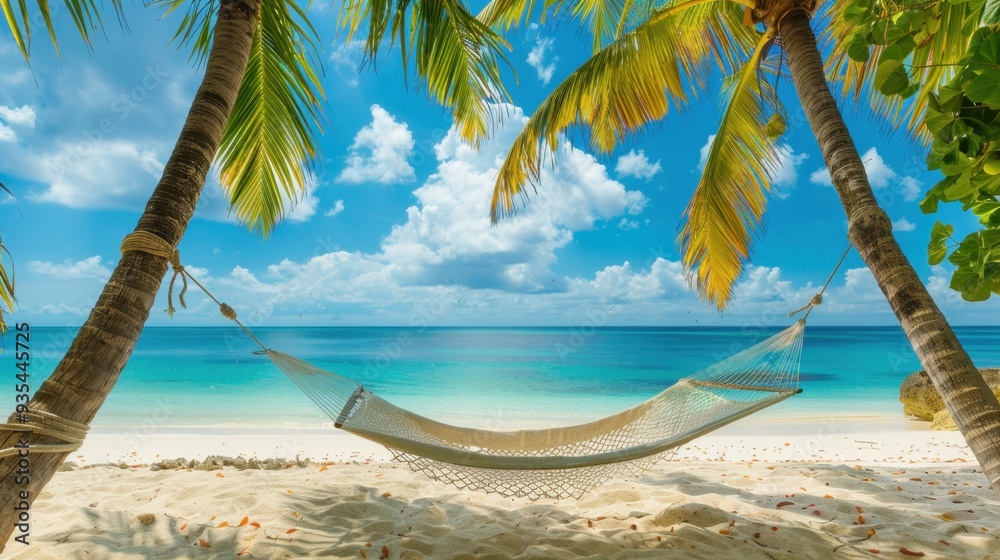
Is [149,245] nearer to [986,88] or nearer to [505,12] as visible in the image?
[986,88]

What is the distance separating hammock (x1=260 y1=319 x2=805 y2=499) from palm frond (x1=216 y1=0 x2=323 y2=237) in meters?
1.09

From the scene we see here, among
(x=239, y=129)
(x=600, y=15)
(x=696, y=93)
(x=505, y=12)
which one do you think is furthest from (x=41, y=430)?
(x=600, y=15)

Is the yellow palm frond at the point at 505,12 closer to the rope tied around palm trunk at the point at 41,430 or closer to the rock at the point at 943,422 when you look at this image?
the rope tied around palm trunk at the point at 41,430

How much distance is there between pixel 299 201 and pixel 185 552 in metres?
1.38

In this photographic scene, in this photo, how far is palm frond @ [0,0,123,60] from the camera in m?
1.20

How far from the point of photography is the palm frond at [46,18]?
1.20 meters

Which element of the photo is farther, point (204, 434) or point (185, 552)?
point (204, 434)

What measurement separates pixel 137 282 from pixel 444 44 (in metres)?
1.38

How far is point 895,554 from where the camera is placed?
5.05 feet

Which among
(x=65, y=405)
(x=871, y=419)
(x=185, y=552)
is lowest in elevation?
(x=185, y=552)

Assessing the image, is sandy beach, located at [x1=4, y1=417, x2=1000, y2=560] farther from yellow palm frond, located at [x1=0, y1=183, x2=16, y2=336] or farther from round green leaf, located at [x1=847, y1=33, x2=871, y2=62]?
round green leaf, located at [x1=847, y1=33, x2=871, y2=62]

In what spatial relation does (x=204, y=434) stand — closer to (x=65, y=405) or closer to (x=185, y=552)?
(x=185, y=552)

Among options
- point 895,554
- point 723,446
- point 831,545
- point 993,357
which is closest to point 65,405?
point 831,545

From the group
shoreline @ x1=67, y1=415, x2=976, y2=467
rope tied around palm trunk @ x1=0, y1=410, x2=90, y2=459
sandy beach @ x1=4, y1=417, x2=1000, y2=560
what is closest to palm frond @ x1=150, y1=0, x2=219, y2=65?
rope tied around palm trunk @ x1=0, y1=410, x2=90, y2=459
